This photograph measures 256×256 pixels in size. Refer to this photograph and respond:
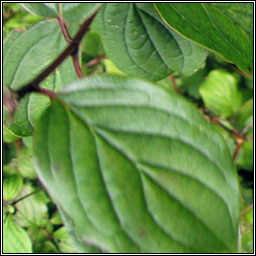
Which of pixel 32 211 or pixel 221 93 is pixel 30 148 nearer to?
pixel 32 211

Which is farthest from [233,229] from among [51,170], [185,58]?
[185,58]

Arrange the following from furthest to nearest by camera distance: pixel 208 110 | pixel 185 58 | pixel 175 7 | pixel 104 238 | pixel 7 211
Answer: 1. pixel 208 110
2. pixel 7 211
3. pixel 185 58
4. pixel 175 7
5. pixel 104 238

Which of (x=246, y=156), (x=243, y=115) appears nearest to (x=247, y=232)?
(x=246, y=156)

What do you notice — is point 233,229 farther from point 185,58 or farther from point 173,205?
point 185,58

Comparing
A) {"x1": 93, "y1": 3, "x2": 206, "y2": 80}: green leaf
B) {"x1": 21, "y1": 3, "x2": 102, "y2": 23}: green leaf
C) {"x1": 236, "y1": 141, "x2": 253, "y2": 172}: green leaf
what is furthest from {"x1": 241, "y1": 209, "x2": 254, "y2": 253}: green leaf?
{"x1": 21, "y1": 3, "x2": 102, "y2": 23}: green leaf

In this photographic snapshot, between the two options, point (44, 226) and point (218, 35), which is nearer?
point (218, 35)

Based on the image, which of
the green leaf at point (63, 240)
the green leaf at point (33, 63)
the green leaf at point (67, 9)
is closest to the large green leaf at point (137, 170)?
the green leaf at point (67, 9)

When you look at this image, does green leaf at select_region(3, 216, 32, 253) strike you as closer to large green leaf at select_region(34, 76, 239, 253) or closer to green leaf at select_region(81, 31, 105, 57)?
green leaf at select_region(81, 31, 105, 57)
